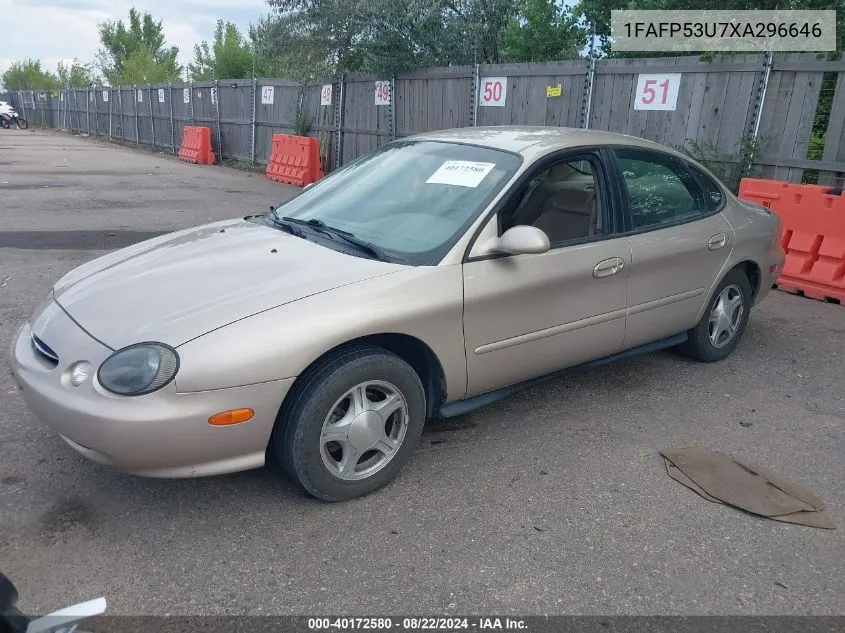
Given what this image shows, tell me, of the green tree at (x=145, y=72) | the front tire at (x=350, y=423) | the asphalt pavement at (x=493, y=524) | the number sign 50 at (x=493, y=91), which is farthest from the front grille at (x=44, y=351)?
the green tree at (x=145, y=72)

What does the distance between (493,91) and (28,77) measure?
68.5 m

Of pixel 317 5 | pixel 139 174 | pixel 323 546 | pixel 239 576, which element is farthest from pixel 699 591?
pixel 139 174

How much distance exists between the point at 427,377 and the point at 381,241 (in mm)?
715

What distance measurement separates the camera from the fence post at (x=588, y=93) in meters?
10.1

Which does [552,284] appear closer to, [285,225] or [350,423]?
[350,423]

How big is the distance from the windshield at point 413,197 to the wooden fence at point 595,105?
5775mm

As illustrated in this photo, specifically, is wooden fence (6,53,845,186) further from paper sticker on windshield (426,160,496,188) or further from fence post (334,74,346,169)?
paper sticker on windshield (426,160,496,188)

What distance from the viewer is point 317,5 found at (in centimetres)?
1373

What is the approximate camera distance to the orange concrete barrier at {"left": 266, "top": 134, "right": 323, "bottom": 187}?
15406mm

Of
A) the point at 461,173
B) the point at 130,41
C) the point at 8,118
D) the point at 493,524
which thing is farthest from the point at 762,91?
the point at 130,41

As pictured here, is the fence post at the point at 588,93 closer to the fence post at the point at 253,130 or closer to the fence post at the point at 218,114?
the fence post at the point at 253,130

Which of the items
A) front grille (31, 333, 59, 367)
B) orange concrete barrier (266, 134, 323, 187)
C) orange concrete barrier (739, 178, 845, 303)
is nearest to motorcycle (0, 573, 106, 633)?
front grille (31, 333, 59, 367)

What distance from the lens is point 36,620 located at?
1.34 metres

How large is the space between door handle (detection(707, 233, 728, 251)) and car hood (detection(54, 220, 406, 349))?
2382 millimetres
